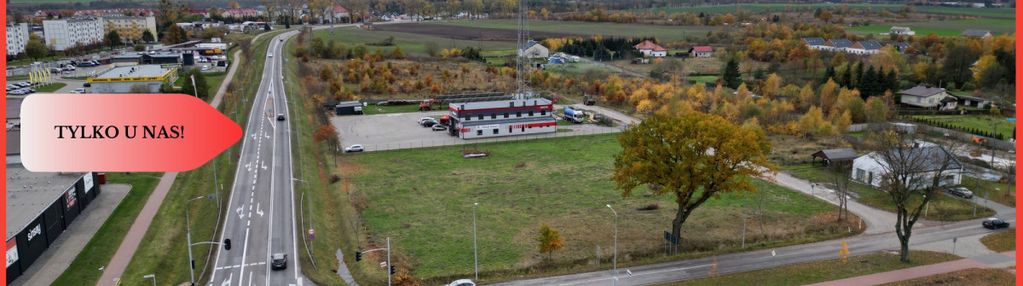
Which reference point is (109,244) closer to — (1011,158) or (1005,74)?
(1011,158)

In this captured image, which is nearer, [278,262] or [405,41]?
[278,262]

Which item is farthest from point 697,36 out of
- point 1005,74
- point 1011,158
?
point 1011,158

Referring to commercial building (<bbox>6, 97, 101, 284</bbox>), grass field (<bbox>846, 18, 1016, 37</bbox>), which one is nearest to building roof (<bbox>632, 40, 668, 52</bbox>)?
grass field (<bbox>846, 18, 1016, 37</bbox>)

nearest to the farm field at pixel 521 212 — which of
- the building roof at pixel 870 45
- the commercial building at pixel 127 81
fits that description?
the commercial building at pixel 127 81

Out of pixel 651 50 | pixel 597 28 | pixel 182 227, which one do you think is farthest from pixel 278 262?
pixel 597 28

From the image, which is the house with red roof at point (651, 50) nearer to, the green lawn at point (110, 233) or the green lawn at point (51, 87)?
the green lawn at point (51, 87)

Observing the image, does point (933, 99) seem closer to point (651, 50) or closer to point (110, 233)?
point (651, 50)
